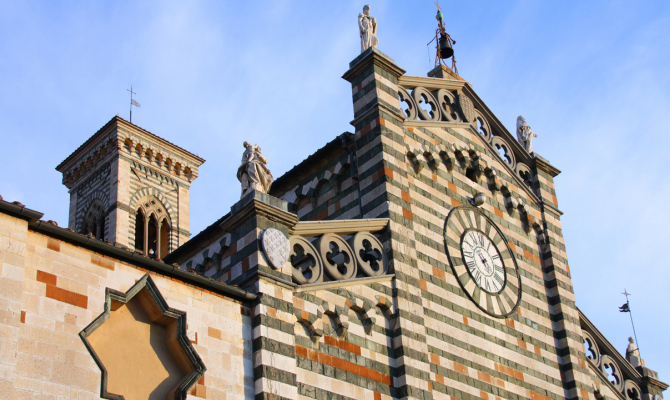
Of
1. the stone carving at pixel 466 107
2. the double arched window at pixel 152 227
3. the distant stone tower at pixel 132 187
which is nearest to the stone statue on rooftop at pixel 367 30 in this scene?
the stone carving at pixel 466 107

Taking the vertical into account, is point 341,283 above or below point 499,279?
below

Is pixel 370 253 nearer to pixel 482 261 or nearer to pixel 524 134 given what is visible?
pixel 482 261

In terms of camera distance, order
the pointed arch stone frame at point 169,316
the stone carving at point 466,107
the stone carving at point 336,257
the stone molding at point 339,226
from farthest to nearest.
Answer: the stone carving at point 466,107, the stone molding at point 339,226, the stone carving at point 336,257, the pointed arch stone frame at point 169,316

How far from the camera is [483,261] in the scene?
2006cm

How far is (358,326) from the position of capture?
1628 centimetres

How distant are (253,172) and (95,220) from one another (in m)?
26.1

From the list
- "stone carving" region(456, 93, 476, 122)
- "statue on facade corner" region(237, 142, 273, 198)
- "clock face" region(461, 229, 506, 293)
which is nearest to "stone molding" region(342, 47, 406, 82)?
"stone carving" region(456, 93, 476, 122)

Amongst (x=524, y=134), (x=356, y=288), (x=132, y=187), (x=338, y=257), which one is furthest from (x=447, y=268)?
(x=132, y=187)

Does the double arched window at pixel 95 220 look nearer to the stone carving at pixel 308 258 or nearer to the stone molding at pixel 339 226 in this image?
the stone molding at pixel 339 226

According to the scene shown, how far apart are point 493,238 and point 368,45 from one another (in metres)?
4.95

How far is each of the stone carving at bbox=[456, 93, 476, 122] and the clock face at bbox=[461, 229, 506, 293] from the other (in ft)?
9.85

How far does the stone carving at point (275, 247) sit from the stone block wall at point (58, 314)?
1759mm

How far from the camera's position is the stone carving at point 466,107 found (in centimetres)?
2198

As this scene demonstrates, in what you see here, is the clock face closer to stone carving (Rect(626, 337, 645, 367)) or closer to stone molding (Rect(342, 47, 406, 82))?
stone molding (Rect(342, 47, 406, 82))
